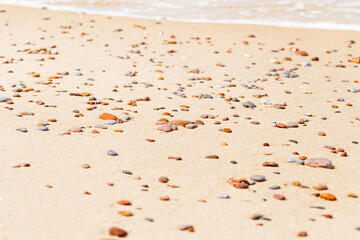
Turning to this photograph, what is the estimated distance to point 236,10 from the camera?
1151 centimetres

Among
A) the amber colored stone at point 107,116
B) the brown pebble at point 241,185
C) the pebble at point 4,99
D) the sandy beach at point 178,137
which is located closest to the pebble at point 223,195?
the sandy beach at point 178,137

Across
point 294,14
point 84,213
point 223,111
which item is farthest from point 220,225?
point 294,14

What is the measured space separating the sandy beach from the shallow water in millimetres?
1710

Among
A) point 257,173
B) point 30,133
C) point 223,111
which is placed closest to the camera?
point 257,173

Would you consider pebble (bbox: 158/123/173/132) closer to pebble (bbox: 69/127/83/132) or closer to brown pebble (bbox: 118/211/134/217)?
pebble (bbox: 69/127/83/132)

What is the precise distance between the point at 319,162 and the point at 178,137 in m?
1.14

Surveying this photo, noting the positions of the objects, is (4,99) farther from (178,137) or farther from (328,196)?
(328,196)

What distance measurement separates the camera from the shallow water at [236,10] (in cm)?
1048

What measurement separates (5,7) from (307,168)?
333 inches

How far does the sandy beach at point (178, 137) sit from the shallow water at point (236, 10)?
171 centimetres

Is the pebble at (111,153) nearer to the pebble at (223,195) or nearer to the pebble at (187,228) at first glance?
the pebble at (223,195)

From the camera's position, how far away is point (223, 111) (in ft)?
18.4

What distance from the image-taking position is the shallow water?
10484 mm

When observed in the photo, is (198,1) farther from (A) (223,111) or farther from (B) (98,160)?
(B) (98,160)
